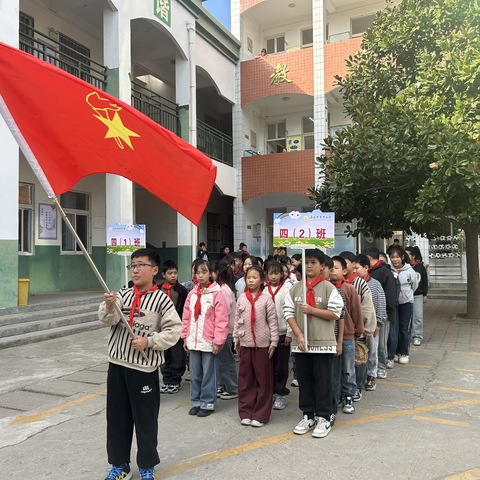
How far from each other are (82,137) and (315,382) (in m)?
2.72

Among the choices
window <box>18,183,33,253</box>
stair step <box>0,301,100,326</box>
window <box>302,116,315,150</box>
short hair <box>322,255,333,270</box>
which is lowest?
stair step <box>0,301,100,326</box>

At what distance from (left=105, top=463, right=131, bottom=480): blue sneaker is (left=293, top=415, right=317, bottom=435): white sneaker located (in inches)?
57.7

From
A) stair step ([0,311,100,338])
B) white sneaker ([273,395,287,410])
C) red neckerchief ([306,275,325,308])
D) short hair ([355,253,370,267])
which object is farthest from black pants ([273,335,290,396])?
stair step ([0,311,100,338])

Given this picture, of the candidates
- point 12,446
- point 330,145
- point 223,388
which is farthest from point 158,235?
point 12,446

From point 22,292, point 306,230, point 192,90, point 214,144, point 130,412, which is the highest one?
point 192,90

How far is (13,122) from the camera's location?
290 centimetres

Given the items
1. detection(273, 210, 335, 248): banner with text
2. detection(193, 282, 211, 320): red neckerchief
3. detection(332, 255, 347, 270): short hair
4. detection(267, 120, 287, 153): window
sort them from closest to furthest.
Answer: detection(273, 210, 335, 248): banner with text < detection(193, 282, 211, 320): red neckerchief < detection(332, 255, 347, 270): short hair < detection(267, 120, 287, 153): window

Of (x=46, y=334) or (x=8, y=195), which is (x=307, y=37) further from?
(x=46, y=334)

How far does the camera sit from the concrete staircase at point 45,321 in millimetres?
7494

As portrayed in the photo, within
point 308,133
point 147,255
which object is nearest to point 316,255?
point 147,255

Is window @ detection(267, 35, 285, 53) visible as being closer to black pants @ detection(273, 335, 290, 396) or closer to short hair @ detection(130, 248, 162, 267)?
black pants @ detection(273, 335, 290, 396)

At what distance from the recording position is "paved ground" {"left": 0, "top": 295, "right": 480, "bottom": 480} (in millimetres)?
3279

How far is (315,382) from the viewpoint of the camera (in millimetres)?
3941

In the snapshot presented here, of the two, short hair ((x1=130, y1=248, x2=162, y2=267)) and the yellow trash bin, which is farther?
the yellow trash bin
